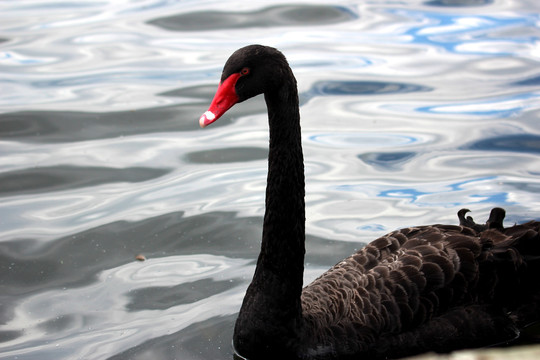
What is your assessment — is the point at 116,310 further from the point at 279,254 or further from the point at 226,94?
the point at 226,94

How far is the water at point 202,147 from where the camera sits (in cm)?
531

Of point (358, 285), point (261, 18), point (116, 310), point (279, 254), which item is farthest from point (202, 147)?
point (261, 18)

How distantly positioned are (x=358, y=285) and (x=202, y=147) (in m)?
3.34

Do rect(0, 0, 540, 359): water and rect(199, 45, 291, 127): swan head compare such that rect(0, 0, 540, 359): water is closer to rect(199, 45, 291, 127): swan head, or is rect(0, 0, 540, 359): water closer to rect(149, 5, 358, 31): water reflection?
rect(149, 5, 358, 31): water reflection

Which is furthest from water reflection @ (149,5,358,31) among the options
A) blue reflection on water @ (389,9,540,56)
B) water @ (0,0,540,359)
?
blue reflection on water @ (389,9,540,56)

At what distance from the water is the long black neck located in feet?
1.13

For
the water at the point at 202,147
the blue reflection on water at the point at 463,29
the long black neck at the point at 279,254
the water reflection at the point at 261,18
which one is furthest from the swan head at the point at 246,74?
the water reflection at the point at 261,18

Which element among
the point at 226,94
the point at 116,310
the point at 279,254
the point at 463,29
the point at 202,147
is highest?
the point at 226,94

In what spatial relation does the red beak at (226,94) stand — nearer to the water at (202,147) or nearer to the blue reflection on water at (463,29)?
the water at (202,147)

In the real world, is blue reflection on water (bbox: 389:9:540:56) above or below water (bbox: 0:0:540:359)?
above

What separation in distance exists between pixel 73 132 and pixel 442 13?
5247mm

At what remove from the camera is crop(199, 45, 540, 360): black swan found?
432 centimetres

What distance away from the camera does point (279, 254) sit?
4504 mm

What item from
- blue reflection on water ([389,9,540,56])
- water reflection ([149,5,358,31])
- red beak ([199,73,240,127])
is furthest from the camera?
water reflection ([149,5,358,31])
